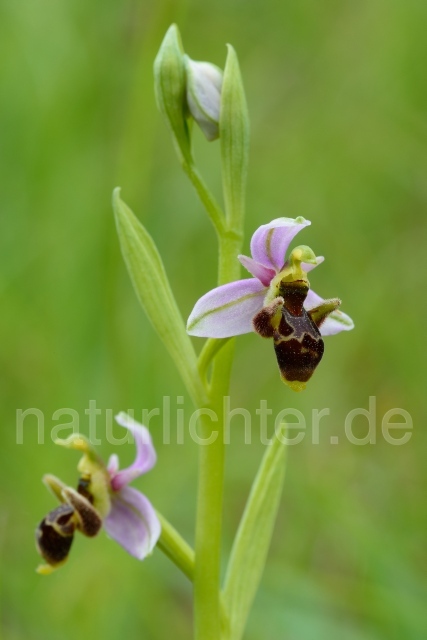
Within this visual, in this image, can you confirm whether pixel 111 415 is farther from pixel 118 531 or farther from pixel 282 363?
pixel 282 363

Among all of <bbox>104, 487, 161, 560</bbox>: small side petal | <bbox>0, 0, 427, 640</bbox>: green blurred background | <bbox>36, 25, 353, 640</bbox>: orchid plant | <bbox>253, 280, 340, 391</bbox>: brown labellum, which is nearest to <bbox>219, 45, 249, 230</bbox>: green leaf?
<bbox>36, 25, 353, 640</bbox>: orchid plant

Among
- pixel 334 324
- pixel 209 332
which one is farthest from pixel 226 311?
pixel 334 324

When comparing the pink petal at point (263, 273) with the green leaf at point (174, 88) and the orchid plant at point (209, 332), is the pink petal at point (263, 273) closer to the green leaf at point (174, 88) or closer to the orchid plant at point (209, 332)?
the orchid plant at point (209, 332)

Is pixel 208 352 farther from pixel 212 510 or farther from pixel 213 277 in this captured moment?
pixel 213 277

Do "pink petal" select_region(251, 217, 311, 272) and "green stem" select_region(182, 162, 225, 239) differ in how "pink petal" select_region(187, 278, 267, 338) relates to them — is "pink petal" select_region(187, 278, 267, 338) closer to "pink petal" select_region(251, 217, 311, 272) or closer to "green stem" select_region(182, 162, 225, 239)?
"pink petal" select_region(251, 217, 311, 272)

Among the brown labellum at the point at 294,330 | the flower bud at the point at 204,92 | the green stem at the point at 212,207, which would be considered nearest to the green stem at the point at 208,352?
the brown labellum at the point at 294,330

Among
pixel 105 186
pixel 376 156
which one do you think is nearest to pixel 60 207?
pixel 105 186
